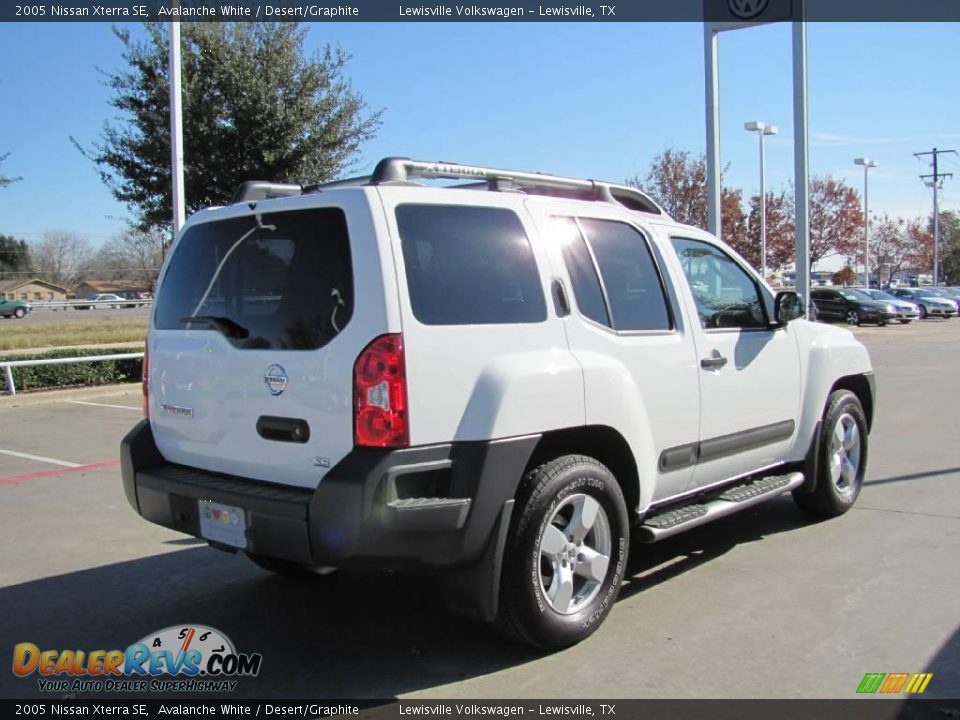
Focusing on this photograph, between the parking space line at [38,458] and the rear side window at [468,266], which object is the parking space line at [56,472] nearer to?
the parking space line at [38,458]

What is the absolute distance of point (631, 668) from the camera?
3650 millimetres

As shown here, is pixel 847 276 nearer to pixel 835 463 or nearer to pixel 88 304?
pixel 88 304

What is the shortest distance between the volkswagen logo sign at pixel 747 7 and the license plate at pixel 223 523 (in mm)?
15535

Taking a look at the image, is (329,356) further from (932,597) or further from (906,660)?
(932,597)

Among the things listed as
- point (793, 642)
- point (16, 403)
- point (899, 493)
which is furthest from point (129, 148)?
point (793, 642)

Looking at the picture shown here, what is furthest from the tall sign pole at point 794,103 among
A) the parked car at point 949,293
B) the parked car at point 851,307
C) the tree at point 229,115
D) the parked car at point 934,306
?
the parked car at point 949,293

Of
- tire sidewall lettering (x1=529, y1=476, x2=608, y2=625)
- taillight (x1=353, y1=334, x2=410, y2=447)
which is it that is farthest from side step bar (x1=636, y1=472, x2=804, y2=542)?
taillight (x1=353, y1=334, x2=410, y2=447)

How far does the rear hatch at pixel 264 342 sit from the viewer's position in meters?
3.38

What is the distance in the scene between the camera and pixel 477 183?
4.22m

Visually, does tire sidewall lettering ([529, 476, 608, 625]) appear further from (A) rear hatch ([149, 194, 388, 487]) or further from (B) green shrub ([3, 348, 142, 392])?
(B) green shrub ([3, 348, 142, 392])

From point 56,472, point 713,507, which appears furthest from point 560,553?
point 56,472

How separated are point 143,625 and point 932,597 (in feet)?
13.2

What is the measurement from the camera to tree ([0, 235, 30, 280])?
76.9m

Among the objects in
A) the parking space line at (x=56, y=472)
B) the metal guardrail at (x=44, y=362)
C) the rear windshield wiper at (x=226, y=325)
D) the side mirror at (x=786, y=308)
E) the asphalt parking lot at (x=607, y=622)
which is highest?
the rear windshield wiper at (x=226, y=325)
